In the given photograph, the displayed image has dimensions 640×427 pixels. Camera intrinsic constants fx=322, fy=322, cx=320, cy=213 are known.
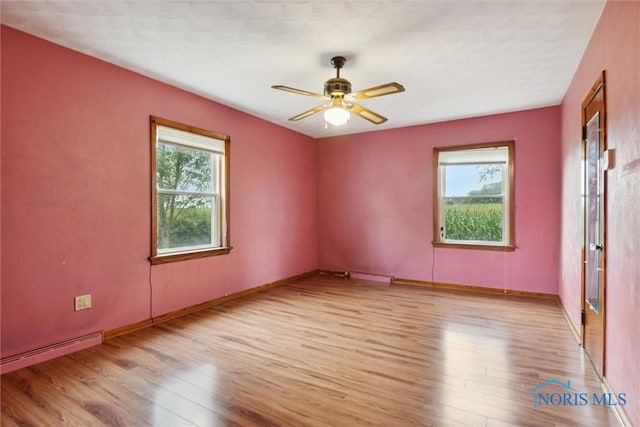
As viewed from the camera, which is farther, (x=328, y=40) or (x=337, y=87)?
(x=337, y=87)

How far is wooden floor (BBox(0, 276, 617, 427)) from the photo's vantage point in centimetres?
191

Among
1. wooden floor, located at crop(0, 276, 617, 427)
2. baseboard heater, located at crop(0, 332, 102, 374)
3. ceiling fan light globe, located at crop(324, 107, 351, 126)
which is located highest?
ceiling fan light globe, located at crop(324, 107, 351, 126)

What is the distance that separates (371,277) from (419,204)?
1.48 meters

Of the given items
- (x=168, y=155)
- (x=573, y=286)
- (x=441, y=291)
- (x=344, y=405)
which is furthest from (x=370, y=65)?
(x=441, y=291)

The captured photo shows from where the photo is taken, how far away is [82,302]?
9.36ft

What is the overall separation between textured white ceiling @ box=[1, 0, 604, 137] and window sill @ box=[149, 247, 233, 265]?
6.24ft

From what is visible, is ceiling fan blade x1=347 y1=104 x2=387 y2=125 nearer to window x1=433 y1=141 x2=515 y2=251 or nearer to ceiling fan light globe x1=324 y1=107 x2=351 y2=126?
ceiling fan light globe x1=324 y1=107 x2=351 y2=126

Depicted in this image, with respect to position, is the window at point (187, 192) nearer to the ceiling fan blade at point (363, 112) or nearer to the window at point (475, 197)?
the ceiling fan blade at point (363, 112)

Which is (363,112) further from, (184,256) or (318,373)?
(184,256)

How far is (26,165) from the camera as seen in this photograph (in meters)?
2.50

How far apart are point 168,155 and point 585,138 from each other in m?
4.14

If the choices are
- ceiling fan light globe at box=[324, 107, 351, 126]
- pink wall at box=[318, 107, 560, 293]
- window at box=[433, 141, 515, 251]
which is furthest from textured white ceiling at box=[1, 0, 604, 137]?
window at box=[433, 141, 515, 251]

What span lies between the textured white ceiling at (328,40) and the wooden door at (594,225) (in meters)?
0.63

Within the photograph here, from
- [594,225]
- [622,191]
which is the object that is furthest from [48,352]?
[594,225]
